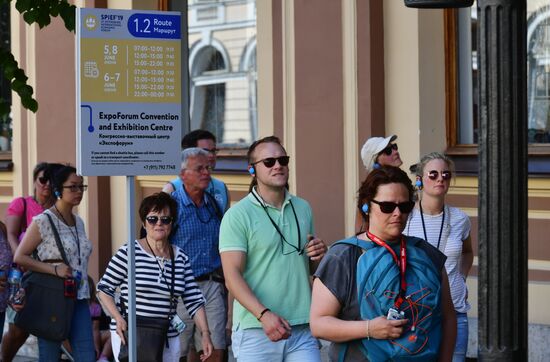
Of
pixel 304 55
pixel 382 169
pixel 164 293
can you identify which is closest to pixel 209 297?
pixel 164 293

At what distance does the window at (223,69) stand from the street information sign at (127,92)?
15.4ft

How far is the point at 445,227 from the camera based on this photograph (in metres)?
7.60

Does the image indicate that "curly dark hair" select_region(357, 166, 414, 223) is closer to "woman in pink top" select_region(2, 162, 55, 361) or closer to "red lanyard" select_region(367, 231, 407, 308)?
"red lanyard" select_region(367, 231, 407, 308)

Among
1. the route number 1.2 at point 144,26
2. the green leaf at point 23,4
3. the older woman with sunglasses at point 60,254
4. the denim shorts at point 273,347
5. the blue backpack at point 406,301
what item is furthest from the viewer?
the older woman with sunglasses at point 60,254

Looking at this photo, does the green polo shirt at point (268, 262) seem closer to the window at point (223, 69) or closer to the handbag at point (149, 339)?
the handbag at point (149, 339)

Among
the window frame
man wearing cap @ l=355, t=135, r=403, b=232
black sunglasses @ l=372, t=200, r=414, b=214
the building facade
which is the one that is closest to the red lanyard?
black sunglasses @ l=372, t=200, r=414, b=214

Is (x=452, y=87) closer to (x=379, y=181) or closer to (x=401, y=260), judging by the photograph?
(x=379, y=181)

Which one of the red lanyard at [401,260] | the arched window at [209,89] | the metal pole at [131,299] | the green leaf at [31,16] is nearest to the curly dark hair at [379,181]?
the red lanyard at [401,260]

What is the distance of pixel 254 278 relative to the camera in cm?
671

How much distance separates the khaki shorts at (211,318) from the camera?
27.6 feet

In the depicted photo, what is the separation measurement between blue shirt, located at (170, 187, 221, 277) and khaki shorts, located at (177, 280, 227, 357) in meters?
0.14

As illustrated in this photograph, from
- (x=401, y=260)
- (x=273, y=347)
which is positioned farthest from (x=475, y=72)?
(x=401, y=260)

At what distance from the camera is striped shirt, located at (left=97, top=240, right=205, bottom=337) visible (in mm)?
7324

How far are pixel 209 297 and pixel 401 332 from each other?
3.66m
